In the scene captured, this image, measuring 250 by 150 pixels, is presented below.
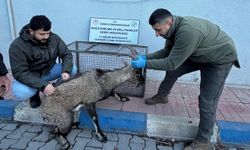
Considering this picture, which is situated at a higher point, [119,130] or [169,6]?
[169,6]

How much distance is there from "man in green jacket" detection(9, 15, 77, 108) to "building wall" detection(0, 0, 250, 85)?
1.40 metres

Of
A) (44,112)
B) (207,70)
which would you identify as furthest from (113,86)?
(207,70)

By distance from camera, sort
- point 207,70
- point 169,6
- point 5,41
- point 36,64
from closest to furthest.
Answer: point 207,70 < point 36,64 < point 169,6 < point 5,41

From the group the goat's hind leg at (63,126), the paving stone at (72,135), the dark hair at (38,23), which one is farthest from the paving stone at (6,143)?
the dark hair at (38,23)

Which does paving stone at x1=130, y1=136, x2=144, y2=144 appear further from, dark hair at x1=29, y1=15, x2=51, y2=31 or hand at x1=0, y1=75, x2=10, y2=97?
hand at x1=0, y1=75, x2=10, y2=97

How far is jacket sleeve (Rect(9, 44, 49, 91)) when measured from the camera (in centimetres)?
350

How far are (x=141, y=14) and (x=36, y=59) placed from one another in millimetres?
2194

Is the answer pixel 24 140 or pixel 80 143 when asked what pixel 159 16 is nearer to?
pixel 80 143

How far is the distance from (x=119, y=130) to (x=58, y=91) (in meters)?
1.03

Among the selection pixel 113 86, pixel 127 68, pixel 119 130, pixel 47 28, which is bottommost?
pixel 119 130

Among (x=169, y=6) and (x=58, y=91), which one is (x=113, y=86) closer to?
(x=58, y=91)

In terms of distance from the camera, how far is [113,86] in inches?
150

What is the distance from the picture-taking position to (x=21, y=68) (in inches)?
139

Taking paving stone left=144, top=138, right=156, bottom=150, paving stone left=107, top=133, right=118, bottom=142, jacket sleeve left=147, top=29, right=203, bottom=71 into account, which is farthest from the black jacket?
jacket sleeve left=147, top=29, right=203, bottom=71
